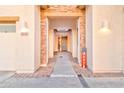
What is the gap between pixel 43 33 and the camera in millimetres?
10281

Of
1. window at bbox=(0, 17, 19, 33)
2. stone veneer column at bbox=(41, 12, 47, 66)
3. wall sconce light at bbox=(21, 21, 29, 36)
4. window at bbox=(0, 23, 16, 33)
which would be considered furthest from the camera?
stone veneer column at bbox=(41, 12, 47, 66)

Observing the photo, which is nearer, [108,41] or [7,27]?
[108,41]

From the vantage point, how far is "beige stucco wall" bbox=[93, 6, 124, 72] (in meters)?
7.90

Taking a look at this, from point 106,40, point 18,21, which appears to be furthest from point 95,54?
point 18,21

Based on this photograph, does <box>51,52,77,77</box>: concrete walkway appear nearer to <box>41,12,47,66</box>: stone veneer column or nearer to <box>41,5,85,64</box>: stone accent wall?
<box>41,12,47,66</box>: stone veneer column

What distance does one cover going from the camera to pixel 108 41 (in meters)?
7.94

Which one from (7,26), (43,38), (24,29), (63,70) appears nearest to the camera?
(24,29)

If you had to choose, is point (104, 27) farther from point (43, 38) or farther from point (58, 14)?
point (43, 38)

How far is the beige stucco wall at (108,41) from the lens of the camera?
7897 mm

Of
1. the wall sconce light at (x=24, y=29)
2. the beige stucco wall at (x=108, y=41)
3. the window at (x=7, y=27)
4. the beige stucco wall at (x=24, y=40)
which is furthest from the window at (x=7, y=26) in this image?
the beige stucco wall at (x=108, y=41)

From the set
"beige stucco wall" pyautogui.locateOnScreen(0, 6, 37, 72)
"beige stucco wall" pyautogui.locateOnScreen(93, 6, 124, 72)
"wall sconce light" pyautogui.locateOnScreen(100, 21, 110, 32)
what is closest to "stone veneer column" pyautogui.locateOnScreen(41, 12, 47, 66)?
"beige stucco wall" pyautogui.locateOnScreen(0, 6, 37, 72)

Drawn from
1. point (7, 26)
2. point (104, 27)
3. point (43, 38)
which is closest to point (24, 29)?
point (7, 26)

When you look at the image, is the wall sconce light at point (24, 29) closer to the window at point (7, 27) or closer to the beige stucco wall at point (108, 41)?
the window at point (7, 27)
